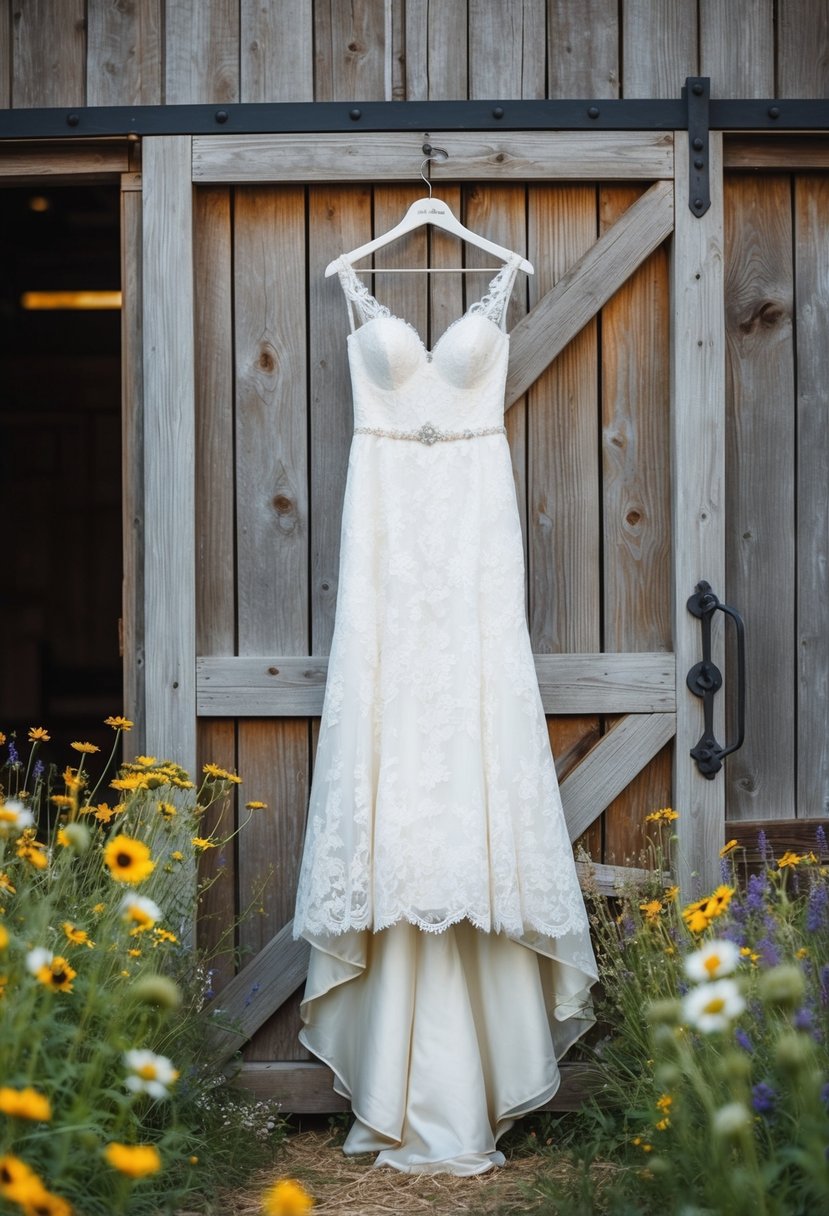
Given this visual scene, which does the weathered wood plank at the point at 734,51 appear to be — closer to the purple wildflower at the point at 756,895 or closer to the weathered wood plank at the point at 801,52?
the weathered wood plank at the point at 801,52

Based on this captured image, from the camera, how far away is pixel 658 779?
324 centimetres

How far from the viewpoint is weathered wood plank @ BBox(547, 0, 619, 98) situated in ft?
10.6

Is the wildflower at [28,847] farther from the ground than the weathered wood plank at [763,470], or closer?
closer

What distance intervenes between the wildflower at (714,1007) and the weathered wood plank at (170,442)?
184 centimetres

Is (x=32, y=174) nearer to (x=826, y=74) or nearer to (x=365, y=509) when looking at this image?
(x=365, y=509)

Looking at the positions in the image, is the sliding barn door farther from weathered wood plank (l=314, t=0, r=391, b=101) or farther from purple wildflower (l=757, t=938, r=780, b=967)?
purple wildflower (l=757, t=938, r=780, b=967)

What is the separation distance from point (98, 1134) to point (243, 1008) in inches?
44.7

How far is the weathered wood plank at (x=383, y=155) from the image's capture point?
3172mm

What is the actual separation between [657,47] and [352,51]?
82cm

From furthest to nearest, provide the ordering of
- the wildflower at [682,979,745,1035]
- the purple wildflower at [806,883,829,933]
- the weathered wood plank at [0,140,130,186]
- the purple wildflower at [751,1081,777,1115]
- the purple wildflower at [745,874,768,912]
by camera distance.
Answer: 1. the weathered wood plank at [0,140,130,186]
2. the purple wildflower at [745,874,768,912]
3. the purple wildflower at [806,883,829,933]
4. the purple wildflower at [751,1081,777,1115]
5. the wildflower at [682,979,745,1035]

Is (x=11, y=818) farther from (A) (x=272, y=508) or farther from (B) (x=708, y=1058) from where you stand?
(A) (x=272, y=508)

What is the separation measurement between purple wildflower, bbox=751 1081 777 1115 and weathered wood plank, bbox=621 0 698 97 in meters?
2.51

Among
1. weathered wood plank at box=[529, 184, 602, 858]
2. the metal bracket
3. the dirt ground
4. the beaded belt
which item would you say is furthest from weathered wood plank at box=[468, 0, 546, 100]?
the dirt ground

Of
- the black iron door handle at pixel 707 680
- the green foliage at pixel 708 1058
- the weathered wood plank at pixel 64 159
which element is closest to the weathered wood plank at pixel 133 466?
the weathered wood plank at pixel 64 159
